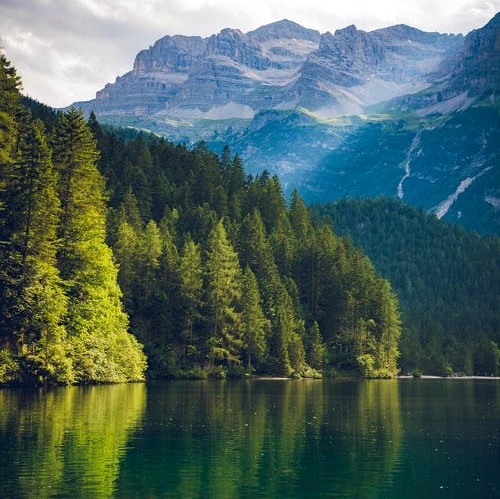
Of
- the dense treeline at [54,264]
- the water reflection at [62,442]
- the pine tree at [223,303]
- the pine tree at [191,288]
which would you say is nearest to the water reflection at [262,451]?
the water reflection at [62,442]

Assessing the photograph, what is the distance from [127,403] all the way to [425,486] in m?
35.0

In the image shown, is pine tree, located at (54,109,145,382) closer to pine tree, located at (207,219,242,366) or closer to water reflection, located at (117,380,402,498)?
water reflection, located at (117,380,402,498)

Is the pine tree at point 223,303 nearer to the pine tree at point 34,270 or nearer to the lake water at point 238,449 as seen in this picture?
the pine tree at point 34,270

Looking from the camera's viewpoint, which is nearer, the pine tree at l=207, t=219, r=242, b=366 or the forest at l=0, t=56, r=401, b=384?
the forest at l=0, t=56, r=401, b=384

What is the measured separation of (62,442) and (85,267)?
162 feet

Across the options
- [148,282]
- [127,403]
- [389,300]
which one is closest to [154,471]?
[127,403]

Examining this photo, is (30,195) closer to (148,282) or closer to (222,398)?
(222,398)

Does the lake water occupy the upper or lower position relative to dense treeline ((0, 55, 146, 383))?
lower

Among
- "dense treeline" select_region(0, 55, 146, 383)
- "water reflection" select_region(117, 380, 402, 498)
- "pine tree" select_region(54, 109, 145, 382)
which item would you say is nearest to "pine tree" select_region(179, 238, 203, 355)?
"dense treeline" select_region(0, 55, 146, 383)

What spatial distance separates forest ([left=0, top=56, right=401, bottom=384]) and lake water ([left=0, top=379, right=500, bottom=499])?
46.8 ft

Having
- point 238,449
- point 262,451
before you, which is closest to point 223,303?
point 238,449

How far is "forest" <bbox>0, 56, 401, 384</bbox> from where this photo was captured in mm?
78812

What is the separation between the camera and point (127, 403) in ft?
209

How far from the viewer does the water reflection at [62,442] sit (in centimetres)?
3050
